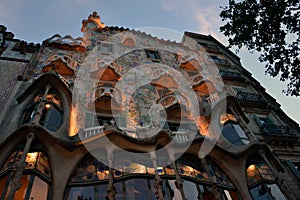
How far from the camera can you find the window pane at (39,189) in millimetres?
8516

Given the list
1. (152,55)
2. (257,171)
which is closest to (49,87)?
(257,171)

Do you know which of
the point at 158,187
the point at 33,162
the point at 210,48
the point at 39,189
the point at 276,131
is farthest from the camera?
the point at 210,48

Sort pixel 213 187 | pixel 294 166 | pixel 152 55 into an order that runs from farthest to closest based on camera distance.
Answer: pixel 152 55, pixel 294 166, pixel 213 187

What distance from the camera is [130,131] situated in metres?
12.1

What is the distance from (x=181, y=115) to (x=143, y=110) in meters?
2.36

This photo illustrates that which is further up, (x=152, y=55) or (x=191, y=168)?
(x=152, y=55)

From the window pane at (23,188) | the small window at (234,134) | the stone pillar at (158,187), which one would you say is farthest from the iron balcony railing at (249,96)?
the window pane at (23,188)

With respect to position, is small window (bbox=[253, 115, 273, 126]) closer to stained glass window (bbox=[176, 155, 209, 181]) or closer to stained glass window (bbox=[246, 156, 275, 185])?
stained glass window (bbox=[246, 156, 275, 185])

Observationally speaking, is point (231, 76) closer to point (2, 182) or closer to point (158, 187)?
point (158, 187)

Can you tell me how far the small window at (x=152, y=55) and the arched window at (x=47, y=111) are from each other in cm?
1172

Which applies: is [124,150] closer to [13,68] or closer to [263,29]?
[263,29]

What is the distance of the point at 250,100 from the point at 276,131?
3179 mm

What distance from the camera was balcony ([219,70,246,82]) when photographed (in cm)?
2169

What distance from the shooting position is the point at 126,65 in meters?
Answer: 20.1
